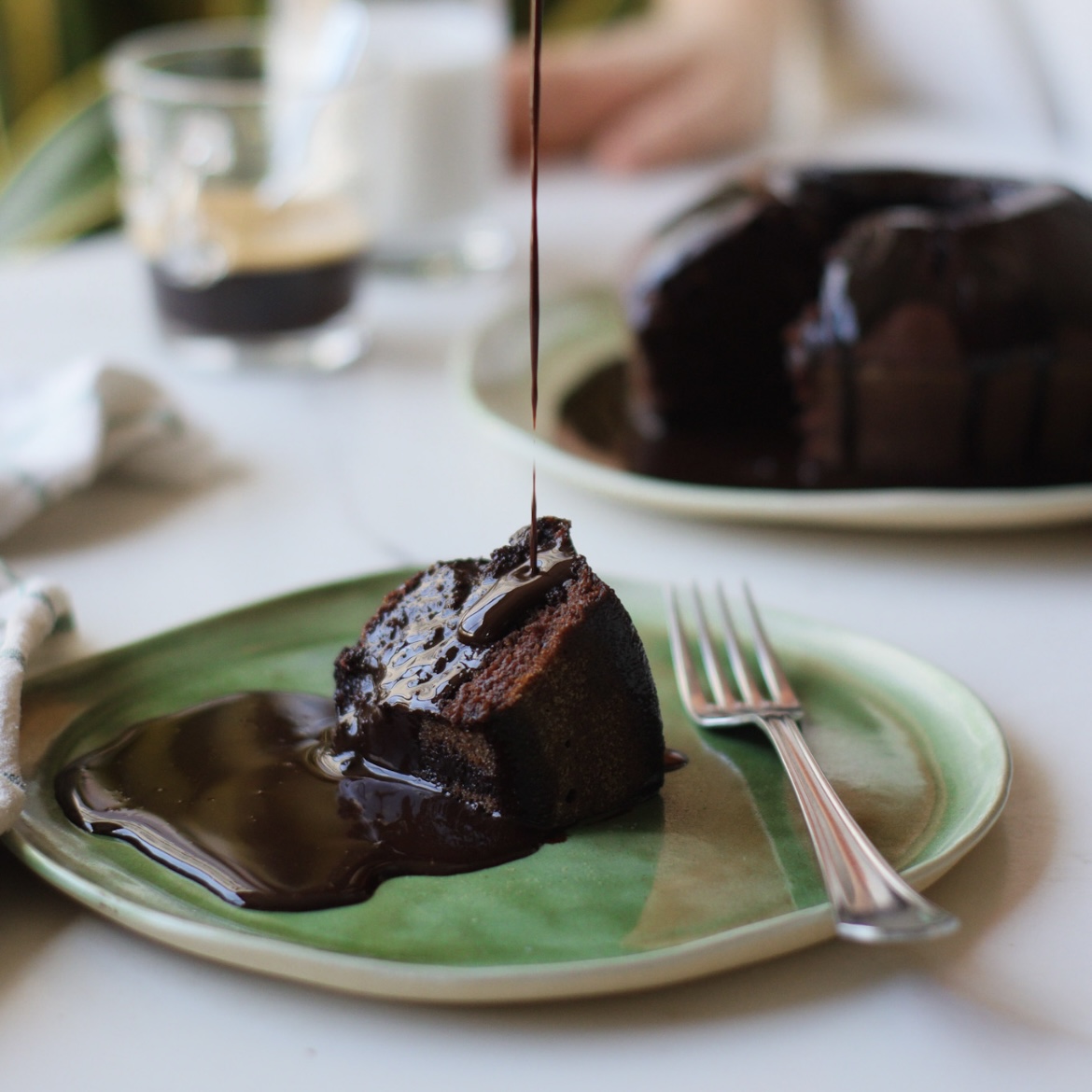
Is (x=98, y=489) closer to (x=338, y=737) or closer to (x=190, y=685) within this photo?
(x=190, y=685)

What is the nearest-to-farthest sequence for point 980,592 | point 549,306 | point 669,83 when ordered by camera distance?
point 980,592
point 549,306
point 669,83

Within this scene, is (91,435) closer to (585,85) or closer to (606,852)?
(606,852)

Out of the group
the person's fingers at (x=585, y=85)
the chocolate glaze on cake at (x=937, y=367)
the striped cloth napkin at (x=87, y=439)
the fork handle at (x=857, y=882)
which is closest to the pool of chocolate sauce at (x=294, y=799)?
the fork handle at (x=857, y=882)

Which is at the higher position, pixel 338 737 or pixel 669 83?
pixel 669 83

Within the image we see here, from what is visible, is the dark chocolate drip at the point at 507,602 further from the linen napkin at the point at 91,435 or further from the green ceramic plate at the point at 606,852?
the linen napkin at the point at 91,435

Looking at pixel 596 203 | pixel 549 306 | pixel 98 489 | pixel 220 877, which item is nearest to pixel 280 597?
pixel 220 877

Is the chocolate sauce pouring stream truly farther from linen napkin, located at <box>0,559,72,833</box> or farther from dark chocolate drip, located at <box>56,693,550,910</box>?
linen napkin, located at <box>0,559,72,833</box>

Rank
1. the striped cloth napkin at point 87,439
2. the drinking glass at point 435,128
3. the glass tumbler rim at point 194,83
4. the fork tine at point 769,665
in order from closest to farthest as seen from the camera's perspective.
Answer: the fork tine at point 769,665 < the striped cloth napkin at point 87,439 < the glass tumbler rim at point 194,83 < the drinking glass at point 435,128
